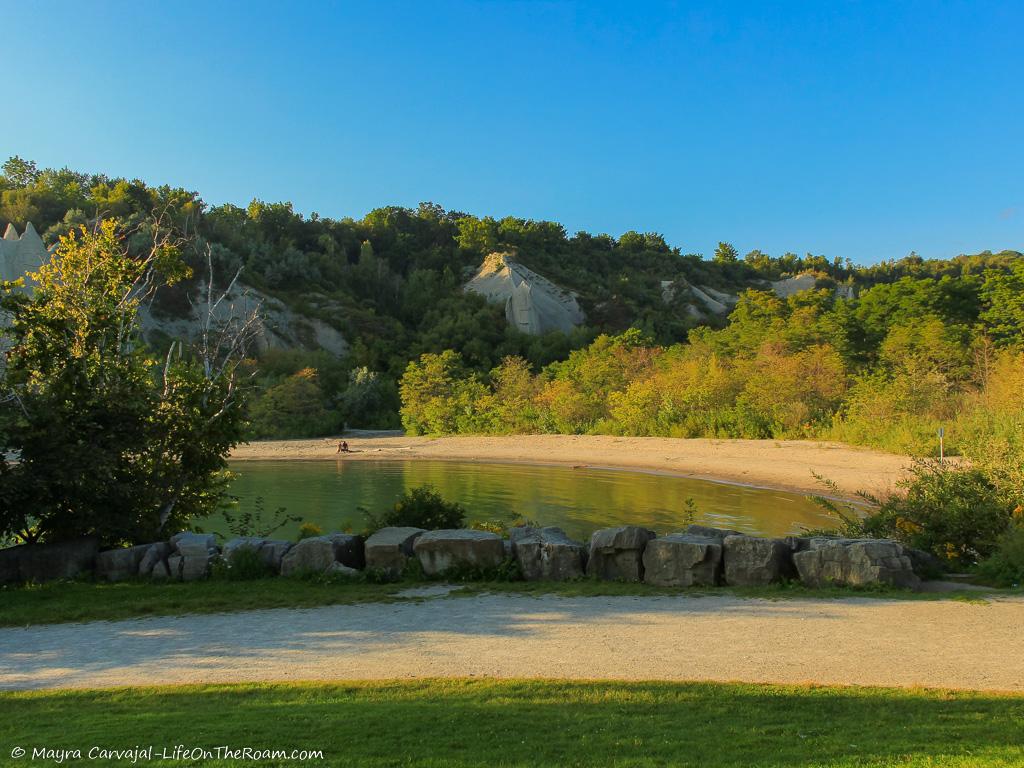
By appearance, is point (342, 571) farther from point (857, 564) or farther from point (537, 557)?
point (857, 564)

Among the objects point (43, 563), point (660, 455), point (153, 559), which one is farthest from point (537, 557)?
point (660, 455)

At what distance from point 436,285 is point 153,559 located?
78156 millimetres

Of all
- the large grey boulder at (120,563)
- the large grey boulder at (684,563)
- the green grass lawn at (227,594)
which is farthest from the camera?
the large grey boulder at (120,563)

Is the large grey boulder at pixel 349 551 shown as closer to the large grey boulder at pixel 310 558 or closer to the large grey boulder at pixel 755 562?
the large grey boulder at pixel 310 558

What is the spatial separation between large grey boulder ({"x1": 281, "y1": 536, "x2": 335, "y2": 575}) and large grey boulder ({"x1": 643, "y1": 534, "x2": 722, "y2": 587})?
4.62 metres

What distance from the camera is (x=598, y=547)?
10242 millimetres

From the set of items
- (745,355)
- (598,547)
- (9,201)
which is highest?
(9,201)

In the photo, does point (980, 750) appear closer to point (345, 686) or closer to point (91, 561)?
point (345, 686)

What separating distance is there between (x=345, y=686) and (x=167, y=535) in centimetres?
793

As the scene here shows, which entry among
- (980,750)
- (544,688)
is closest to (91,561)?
(544,688)

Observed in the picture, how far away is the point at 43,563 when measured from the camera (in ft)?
33.9

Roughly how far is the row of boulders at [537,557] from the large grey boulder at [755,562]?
1cm

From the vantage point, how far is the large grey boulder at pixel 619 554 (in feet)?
33.1

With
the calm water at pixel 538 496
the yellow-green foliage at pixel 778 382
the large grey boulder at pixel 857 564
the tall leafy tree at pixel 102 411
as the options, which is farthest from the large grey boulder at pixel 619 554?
the yellow-green foliage at pixel 778 382
